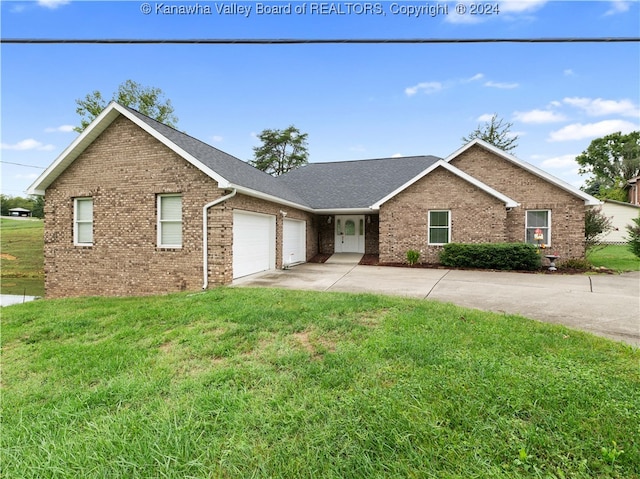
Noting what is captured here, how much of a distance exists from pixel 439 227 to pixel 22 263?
2950 centimetres

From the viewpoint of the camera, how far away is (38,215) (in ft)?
155

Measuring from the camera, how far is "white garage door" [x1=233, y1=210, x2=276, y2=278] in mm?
9781

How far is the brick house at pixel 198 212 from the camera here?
9.32 metres

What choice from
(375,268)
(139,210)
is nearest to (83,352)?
(139,210)

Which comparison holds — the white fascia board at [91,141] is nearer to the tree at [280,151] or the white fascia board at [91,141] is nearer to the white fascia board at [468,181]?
the white fascia board at [468,181]

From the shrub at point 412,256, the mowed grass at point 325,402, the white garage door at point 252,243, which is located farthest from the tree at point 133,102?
the mowed grass at point 325,402

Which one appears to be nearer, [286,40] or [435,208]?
[286,40]

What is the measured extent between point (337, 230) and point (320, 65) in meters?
9.72

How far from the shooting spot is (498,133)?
92.6 ft

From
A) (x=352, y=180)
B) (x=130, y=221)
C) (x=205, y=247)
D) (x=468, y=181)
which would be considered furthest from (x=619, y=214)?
(x=130, y=221)

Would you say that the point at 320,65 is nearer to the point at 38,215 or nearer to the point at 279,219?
the point at 279,219

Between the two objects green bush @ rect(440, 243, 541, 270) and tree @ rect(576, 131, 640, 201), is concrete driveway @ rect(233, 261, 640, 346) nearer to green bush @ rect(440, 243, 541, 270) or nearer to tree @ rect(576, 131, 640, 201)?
green bush @ rect(440, 243, 541, 270)

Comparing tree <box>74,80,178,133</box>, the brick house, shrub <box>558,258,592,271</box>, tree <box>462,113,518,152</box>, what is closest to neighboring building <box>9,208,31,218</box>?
tree <box>74,80,178,133</box>

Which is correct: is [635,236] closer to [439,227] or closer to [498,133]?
[439,227]
